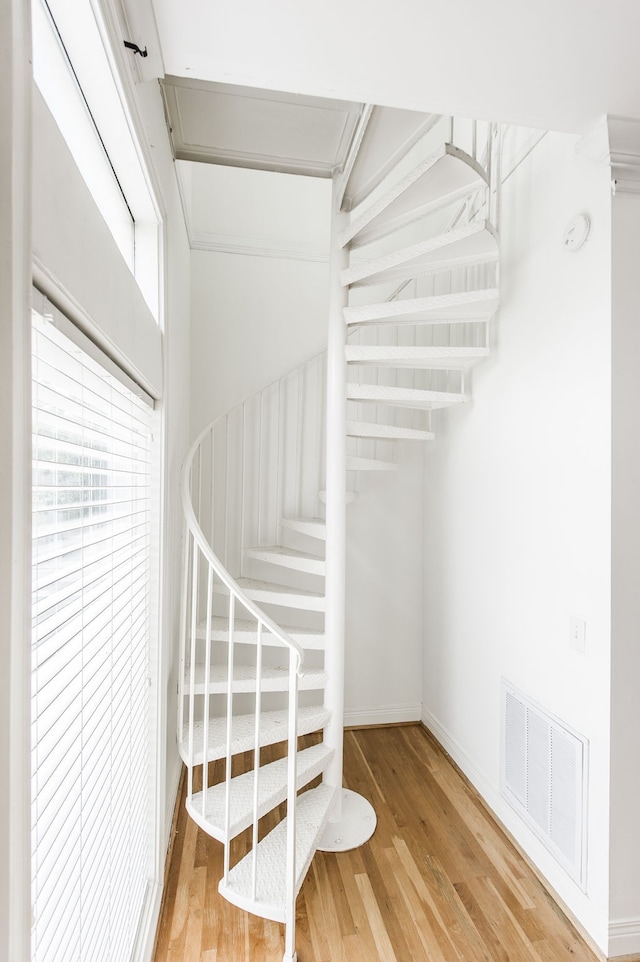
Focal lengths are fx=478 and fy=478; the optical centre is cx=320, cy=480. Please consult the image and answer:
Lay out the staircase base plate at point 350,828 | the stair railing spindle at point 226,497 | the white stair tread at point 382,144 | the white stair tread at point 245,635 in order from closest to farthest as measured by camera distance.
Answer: the white stair tread at point 382,144 → the staircase base plate at point 350,828 → the white stair tread at point 245,635 → the stair railing spindle at point 226,497

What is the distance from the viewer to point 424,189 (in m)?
1.90

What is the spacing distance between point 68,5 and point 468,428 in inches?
87.7

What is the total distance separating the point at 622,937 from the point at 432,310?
241cm

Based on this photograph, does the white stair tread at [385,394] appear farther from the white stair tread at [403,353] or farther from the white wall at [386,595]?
the white wall at [386,595]

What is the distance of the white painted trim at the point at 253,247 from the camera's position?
2.88 m

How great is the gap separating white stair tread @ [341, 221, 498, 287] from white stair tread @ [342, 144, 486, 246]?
127 millimetres

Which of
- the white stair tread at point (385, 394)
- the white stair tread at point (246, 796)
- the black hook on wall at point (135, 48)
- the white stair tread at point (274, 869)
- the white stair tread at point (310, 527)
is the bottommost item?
the white stair tread at point (274, 869)

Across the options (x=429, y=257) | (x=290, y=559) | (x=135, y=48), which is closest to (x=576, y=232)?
(x=429, y=257)

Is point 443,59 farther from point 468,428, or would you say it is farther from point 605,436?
point 468,428

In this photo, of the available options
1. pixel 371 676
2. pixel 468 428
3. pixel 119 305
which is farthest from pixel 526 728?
pixel 119 305

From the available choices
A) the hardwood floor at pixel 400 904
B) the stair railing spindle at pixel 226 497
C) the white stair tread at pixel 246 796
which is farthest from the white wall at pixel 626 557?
the stair railing spindle at pixel 226 497

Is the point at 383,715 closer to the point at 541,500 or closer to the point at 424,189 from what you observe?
the point at 541,500

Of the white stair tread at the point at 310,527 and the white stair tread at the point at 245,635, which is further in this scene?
the white stair tread at the point at 310,527

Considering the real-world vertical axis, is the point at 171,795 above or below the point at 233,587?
below
